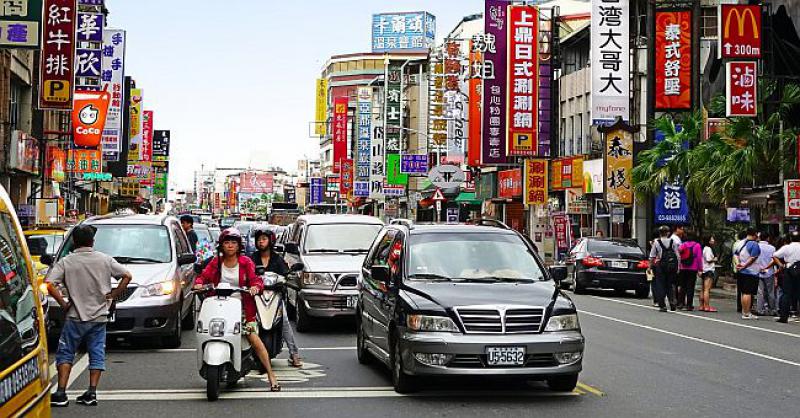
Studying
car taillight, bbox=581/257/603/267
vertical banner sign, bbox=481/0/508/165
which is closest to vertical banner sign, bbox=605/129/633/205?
car taillight, bbox=581/257/603/267

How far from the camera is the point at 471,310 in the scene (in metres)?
10.1

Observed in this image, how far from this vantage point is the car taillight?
2873cm

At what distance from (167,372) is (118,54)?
35.7m

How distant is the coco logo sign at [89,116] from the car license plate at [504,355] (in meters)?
33.5

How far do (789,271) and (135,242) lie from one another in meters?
12.8

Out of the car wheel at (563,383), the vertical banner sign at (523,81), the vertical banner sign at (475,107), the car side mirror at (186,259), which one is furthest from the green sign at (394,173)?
the car wheel at (563,383)

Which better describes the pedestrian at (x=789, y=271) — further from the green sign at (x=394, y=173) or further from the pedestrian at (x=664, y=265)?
the green sign at (x=394, y=173)

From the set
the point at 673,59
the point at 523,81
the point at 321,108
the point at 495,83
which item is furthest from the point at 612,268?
the point at 321,108

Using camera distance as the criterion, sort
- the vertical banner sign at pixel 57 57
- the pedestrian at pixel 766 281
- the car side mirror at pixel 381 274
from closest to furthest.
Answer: the car side mirror at pixel 381 274, the pedestrian at pixel 766 281, the vertical banner sign at pixel 57 57

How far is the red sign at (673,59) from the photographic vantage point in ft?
116

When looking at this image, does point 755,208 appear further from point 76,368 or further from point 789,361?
point 76,368

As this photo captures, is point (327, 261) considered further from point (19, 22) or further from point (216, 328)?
point (19, 22)

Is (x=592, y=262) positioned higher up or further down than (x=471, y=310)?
further down

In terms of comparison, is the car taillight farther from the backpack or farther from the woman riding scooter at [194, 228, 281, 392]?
the woman riding scooter at [194, 228, 281, 392]
